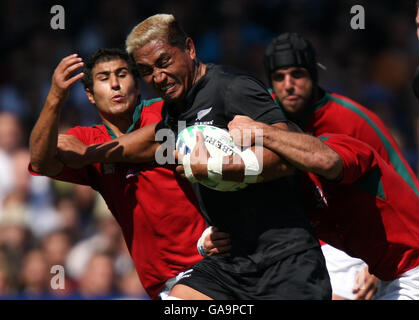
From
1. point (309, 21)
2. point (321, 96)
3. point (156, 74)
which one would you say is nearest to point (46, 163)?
point (156, 74)

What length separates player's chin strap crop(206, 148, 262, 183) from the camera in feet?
11.5

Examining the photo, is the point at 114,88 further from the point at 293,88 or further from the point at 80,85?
the point at 80,85

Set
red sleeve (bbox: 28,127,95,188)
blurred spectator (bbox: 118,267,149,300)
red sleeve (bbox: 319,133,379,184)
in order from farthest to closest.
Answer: blurred spectator (bbox: 118,267,149,300)
red sleeve (bbox: 28,127,95,188)
red sleeve (bbox: 319,133,379,184)

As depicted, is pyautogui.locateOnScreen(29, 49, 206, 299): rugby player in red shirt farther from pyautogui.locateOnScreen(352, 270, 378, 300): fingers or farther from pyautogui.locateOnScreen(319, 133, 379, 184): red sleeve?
pyautogui.locateOnScreen(352, 270, 378, 300): fingers

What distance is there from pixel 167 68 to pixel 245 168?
730 millimetres

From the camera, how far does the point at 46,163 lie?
4.24 metres

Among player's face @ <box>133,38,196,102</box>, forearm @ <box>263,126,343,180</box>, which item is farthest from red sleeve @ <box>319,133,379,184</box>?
player's face @ <box>133,38,196,102</box>

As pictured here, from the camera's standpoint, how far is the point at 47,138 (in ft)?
13.6

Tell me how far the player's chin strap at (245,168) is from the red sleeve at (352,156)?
46 centimetres

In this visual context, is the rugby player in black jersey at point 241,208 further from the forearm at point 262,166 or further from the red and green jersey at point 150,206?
the red and green jersey at point 150,206

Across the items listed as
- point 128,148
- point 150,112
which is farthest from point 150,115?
point 128,148

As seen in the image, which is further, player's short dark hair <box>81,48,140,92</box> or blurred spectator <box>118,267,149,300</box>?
blurred spectator <box>118,267,149,300</box>

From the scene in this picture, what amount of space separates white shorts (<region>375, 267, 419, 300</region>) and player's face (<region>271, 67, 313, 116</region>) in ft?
4.64

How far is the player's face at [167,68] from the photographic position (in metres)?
3.87
